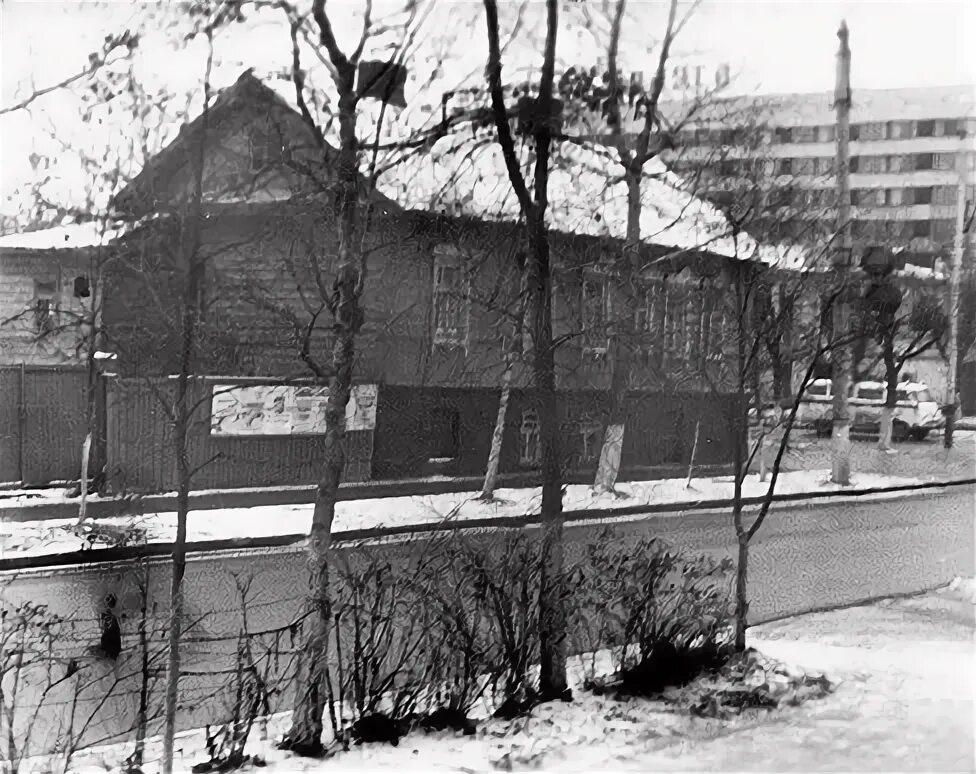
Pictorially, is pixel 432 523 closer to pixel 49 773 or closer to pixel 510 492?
pixel 510 492

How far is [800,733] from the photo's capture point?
3613 mm

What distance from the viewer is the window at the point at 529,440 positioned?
386 cm

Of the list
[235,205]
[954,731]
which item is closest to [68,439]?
[235,205]

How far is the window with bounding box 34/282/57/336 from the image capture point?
11.5ft

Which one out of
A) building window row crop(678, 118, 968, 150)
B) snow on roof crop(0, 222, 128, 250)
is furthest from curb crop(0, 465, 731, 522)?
building window row crop(678, 118, 968, 150)

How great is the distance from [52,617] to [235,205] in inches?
66.9

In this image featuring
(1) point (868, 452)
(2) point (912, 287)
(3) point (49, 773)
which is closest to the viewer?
(3) point (49, 773)

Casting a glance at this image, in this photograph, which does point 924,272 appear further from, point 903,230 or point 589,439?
point 589,439

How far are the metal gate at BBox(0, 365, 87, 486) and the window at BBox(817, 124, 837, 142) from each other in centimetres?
348

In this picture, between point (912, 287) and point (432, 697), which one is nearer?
point (432, 697)

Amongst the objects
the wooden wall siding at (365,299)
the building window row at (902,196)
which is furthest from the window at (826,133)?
the wooden wall siding at (365,299)

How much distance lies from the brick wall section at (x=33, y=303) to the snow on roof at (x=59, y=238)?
2cm

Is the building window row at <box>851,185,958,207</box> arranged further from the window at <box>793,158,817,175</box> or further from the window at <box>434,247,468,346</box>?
the window at <box>434,247,468,346</box>

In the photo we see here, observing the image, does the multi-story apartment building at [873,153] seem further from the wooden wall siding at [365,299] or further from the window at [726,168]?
the wooden wall siding at [365,299]
